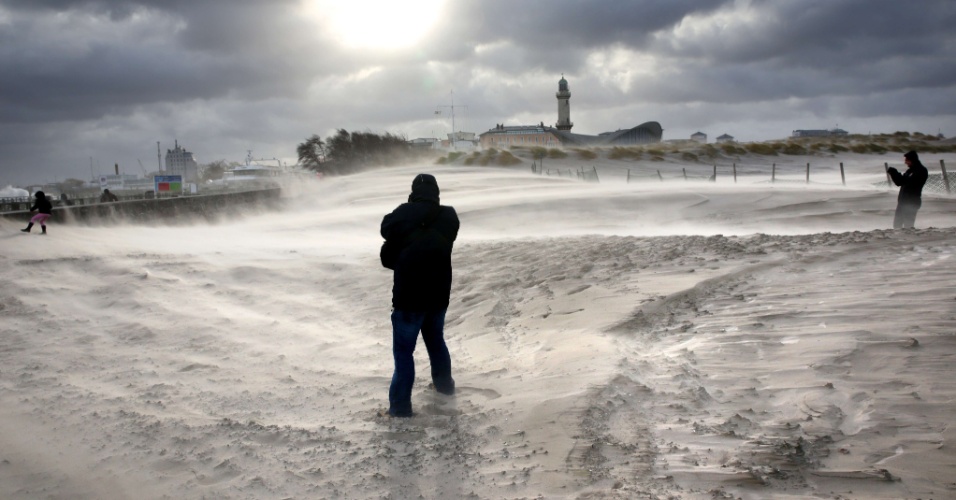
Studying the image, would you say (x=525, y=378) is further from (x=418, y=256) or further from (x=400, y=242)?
(x=400, y=242)

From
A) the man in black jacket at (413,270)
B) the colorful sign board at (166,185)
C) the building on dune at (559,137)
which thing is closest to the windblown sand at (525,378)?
the man in black jacket at (413,270)

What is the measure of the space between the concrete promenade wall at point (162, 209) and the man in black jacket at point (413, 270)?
1708cm

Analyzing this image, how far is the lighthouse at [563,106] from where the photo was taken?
144000mm

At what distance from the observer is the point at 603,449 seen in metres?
4.43

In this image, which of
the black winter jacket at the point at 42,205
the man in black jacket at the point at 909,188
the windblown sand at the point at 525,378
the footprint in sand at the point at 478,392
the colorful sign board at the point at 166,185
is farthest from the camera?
the colorful sign board at the point at 166,185

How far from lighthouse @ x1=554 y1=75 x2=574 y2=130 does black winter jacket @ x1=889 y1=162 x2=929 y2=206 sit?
134 metres

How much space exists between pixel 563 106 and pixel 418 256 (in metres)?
143

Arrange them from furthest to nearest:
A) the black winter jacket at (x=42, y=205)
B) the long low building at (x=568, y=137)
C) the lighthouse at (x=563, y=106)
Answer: the lighthouse at (x=563, y=106) → the long low building at (x=568, y=137) → the black winter jacket at (x=42, y=205)

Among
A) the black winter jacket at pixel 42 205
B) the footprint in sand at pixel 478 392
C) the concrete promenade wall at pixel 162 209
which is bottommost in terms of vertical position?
the footprint in sand at pixel 478 392

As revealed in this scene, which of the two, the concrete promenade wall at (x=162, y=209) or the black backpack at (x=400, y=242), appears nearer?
the black backpack at (x=400, y=242)

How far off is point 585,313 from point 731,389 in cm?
285

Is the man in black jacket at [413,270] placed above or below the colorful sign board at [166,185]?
below

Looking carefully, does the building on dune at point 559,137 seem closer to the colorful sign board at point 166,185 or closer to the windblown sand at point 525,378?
the colorful sign board at point 166,185

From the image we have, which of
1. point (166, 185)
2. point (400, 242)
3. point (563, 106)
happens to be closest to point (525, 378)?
point (400, 242)
